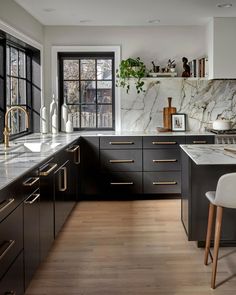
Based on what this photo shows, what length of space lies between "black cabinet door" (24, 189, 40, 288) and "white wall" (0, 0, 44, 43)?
2.07 meters

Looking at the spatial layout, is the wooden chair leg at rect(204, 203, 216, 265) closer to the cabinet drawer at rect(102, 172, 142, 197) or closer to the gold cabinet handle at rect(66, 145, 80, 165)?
the gold cabinet handle at rect(66, 145, 80, 165)

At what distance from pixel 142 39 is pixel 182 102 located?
104 centimetres

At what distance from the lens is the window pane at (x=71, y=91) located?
6.48 metres

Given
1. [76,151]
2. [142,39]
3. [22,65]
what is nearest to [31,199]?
[76,151]

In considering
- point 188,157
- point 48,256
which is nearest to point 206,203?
point 188,157

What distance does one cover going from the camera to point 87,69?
21.2 ft

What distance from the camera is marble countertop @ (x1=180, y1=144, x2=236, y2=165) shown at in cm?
345

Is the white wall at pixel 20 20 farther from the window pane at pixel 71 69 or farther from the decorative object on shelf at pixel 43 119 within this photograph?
the decorative object on shelf at pixel 43 119

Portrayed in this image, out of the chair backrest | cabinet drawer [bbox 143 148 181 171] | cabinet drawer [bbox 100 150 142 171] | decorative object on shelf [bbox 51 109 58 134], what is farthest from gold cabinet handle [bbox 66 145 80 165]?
the chair backrest

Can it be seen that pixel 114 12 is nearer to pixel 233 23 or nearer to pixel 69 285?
pixel 233 23

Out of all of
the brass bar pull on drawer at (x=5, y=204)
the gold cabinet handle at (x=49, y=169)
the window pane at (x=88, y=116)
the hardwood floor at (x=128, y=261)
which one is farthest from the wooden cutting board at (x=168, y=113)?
the brass bar pull on drawer at (x=5, y=204)

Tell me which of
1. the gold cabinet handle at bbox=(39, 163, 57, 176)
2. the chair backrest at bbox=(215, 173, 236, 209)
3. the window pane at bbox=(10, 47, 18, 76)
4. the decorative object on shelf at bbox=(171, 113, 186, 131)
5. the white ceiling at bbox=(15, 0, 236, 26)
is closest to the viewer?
the chair backrest at bbox=(215, 173, 236, 209)

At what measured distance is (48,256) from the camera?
146 inches

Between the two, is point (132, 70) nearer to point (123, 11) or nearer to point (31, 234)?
point (123, 11)
